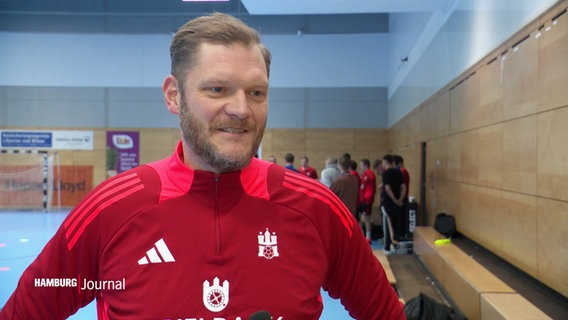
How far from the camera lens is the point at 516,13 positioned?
4035 mm

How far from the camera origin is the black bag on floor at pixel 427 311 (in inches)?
143

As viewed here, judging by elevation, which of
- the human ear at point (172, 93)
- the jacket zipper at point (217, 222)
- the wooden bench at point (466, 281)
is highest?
the human ear at point (172, 93)

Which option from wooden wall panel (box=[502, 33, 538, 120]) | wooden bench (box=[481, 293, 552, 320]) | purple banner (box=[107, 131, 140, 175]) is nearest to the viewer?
wooden bench (box=[481, 293, 552, 320])

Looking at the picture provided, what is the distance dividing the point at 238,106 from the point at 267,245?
1.10 feet

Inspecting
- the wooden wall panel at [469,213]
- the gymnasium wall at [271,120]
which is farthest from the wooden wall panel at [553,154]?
the gymnasium wall at [271,120]

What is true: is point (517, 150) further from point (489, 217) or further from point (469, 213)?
point (469, 213)

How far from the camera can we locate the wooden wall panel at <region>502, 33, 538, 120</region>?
11.8ft

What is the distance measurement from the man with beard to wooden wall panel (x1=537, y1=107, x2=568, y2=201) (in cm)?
245

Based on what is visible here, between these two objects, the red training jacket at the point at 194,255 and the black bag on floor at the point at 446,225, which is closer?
the red training jacket at the point at 194,255

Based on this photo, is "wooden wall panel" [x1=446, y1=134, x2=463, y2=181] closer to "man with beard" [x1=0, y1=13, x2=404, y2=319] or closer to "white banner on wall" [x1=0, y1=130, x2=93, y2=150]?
"man with beard" [x1=0, y1=13, x2=404, y2=319]

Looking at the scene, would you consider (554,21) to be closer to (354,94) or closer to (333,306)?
(333,306)

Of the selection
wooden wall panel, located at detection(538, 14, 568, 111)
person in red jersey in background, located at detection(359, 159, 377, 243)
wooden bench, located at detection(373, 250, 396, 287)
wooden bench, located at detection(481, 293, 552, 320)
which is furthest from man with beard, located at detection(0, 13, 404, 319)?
person in red jersey in background, located at detection(359, 159, 377, 243)

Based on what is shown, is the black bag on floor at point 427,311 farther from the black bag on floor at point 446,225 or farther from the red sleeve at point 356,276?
the red sleeve at point 356,276

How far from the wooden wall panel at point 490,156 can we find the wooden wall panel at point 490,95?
0.10 metres
